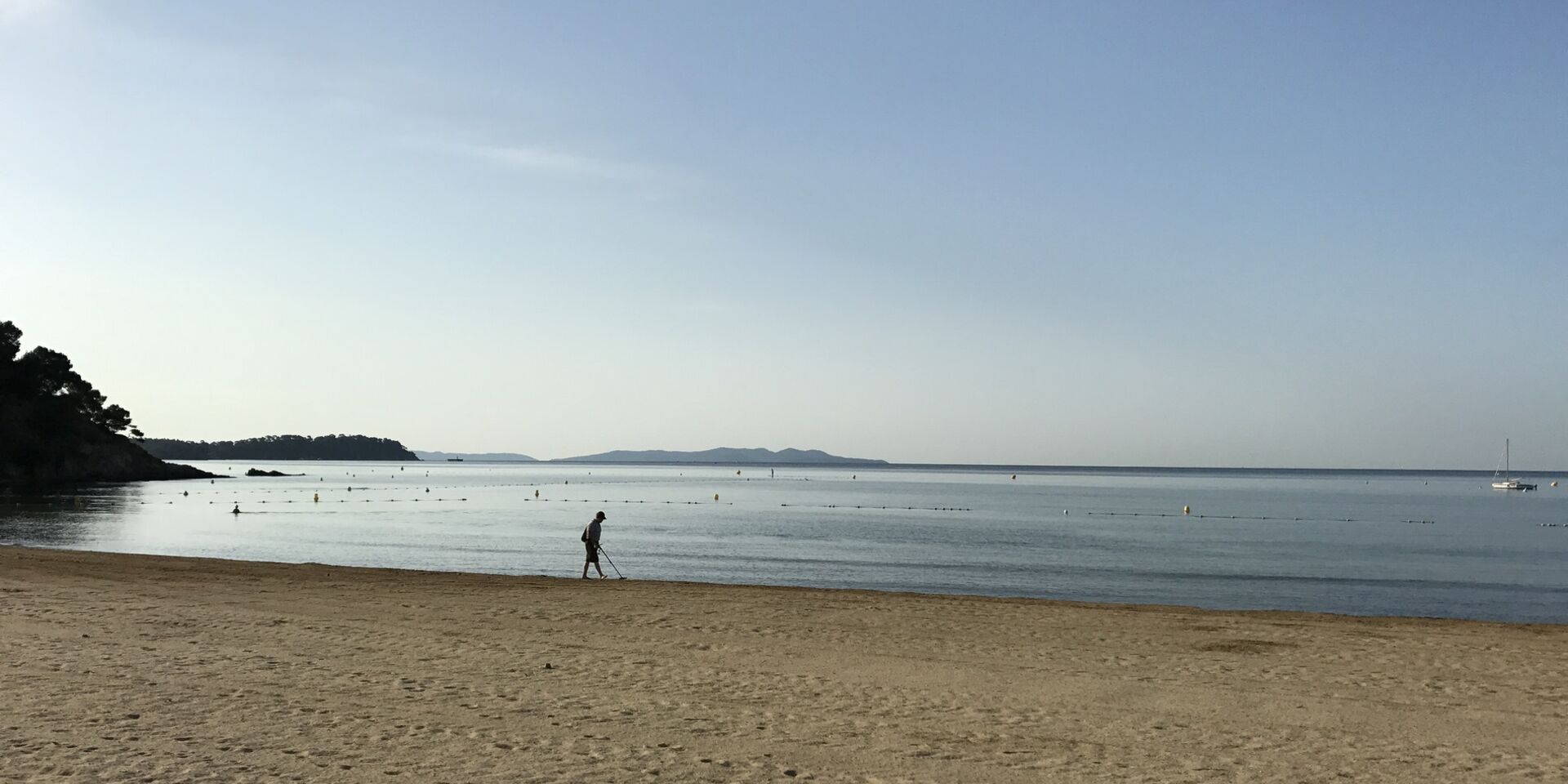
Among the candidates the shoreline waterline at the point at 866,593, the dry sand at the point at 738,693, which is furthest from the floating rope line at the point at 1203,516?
the dry sand at the point at 738,693

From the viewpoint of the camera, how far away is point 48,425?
107188 millimetres

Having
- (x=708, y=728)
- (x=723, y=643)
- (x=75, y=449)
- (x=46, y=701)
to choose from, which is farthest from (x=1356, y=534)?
(x=75, y=449)

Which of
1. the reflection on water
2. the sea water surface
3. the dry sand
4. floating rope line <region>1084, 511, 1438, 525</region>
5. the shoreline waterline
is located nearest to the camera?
the dry sand

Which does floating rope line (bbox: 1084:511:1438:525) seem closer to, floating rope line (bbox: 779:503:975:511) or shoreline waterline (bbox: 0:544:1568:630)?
floating rope line (bbox: 779:503:975:511)

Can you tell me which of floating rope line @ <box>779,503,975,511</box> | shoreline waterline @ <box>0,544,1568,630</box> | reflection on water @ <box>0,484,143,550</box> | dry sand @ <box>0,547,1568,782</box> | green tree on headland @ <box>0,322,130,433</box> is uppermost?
green tree on headland @ <box>0,322,130,433</box>

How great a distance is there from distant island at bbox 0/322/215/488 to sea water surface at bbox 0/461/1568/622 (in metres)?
8.62

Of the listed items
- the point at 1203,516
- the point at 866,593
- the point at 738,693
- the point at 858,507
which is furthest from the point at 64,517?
the point at 1203,516

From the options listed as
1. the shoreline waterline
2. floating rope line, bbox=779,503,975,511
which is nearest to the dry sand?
the shoreline waterline

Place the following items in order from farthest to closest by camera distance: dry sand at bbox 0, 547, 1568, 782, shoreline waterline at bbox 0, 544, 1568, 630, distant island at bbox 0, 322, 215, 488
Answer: distant island at bbox 0, 322, 215, 488 → shoreline waterline at bbox 0, 544, 1568, 630 → dry sand at bbox 0, 547, 1568, 782

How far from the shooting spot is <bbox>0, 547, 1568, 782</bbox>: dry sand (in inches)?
367

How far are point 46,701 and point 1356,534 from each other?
214ft

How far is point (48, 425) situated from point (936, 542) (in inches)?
3836

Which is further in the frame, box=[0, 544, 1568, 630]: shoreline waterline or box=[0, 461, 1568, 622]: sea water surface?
box=[0, 461, 1568, 622]: sea water surface

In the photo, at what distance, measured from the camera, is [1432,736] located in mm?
10992
